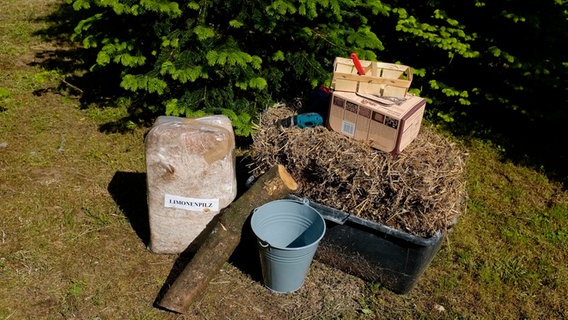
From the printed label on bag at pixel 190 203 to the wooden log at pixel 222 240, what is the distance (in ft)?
0.49

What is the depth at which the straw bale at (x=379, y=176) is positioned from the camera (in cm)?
378

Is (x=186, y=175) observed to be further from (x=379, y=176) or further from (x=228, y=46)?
(x=228, y=46)

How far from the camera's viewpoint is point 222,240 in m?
3.86

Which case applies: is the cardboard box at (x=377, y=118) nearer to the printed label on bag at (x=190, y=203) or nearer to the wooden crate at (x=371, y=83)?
the wooden crate at (x=371, y=83)

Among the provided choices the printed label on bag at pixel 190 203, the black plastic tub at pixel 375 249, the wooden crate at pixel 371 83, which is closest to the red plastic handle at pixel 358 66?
the wooden crate at pixel 371 83

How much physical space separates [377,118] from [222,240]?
1.48 m

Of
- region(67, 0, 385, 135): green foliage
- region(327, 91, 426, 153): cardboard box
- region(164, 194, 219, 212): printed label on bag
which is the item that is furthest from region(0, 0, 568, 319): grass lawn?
region(327, 91, 426, 153): cardboard box

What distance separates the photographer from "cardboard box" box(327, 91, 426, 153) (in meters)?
3.78

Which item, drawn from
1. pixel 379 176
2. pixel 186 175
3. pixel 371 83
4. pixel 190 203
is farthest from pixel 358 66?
pixel 190 203

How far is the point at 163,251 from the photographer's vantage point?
4.28 m

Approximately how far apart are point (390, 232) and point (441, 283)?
848mm

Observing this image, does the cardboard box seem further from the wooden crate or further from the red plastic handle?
the red plastic handle

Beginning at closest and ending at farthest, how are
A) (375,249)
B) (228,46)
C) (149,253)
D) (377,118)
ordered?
1. (377,118)
2. (375,249)
3. (149,253)
4. (228,46)

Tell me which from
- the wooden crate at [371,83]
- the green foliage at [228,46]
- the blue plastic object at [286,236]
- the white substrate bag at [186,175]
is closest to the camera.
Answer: the blue plastic object at [286,236]
